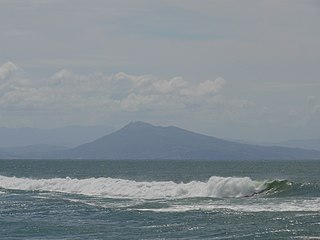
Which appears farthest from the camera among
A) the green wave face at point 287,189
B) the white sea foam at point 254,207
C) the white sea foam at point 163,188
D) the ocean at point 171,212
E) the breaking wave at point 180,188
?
the white sea foam at point 163,188

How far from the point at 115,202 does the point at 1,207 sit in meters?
9.61

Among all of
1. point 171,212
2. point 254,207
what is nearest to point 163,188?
point 254,207

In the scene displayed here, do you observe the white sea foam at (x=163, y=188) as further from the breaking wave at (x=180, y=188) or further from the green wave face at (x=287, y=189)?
the green wave face at (x=287, y=189)

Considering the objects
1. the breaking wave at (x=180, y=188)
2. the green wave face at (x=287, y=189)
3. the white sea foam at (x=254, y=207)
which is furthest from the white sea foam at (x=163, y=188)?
the white sea foam at (x=254, y=207)

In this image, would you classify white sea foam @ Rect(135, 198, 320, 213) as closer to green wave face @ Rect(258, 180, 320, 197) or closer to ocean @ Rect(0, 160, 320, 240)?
ocean @ Rect(0, 160, 320, 240)

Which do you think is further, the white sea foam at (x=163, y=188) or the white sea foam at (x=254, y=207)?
the white sea foam at (x=163, y=188)

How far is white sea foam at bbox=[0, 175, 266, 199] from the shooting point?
71.2 meters

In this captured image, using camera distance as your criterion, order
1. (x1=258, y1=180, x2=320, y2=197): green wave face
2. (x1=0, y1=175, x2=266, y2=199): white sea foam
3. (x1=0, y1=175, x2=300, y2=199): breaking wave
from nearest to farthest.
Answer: (x1=258, y1=180, x2=320, y2=197): green wave face
(x1=0, y1=175, x2=300, y2=199): breaking wave
(x1=0, y1=175, x2=266, y2=199): white sea foam

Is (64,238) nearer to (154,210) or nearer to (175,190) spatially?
(154,210)

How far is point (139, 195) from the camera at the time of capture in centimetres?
7419

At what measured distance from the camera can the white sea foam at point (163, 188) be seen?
2803 inches

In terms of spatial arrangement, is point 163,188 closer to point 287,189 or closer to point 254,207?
point 287,189

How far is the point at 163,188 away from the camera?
7606cm

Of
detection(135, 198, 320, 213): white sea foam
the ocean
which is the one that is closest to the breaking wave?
the ocean
